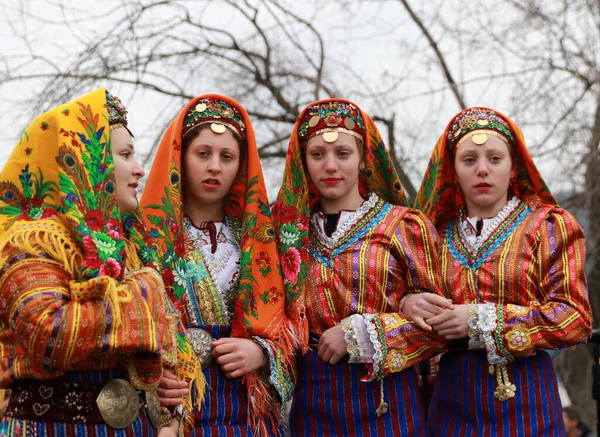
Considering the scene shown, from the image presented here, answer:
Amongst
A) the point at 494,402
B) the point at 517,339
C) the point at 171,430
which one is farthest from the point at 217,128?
the point at 494,402

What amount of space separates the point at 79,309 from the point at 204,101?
4.44 feet

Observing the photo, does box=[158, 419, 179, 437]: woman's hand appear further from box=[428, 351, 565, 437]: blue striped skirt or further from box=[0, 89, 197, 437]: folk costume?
box=[428, 351, 565, 437]: blue striped skirt

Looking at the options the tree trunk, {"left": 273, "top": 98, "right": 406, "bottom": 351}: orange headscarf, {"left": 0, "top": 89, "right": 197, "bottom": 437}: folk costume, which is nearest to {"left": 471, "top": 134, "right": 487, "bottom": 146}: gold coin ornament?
{"left": 273, "top": 98, "right": 406, "bottom": 351}: orange headscarf

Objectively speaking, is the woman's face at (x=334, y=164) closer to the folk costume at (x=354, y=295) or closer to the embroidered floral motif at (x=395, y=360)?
the folk costume at (x=354, y=295)

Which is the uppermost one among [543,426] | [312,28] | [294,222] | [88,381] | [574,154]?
[312,28]

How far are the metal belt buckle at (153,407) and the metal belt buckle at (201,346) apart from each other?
365mm

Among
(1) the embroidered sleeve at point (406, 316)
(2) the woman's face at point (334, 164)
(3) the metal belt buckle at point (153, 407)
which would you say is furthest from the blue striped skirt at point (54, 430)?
(2) the woman's face at point (334, 164)

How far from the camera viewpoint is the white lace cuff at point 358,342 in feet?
9.64

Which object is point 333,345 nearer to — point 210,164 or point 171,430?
point 171,430

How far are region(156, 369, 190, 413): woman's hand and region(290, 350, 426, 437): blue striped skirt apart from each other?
67 cm

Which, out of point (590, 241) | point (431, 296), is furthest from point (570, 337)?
point (590, 241)

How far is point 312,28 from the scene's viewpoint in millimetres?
5914

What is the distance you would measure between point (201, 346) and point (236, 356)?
0.14 meters

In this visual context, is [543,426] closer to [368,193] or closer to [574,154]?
[368,193]
